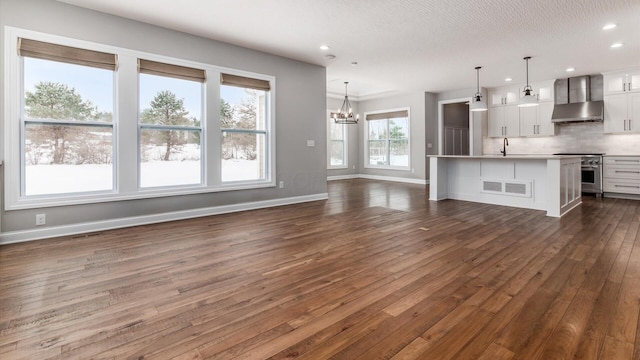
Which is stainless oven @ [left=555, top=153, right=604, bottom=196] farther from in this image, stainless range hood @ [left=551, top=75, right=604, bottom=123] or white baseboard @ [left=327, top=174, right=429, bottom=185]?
white baseboard @ [left=327, top=174, right=429, bottom=185]

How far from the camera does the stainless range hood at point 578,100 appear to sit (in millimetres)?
7250

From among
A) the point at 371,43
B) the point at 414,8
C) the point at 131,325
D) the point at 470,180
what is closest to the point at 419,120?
the point at 470,180

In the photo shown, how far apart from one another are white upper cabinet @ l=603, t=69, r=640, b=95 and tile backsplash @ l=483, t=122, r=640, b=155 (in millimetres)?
819

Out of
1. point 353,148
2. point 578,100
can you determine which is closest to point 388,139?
point 353,148

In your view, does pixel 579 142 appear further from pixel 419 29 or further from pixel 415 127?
pixel 419 29

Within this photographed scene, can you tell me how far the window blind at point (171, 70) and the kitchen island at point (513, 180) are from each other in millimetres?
4695

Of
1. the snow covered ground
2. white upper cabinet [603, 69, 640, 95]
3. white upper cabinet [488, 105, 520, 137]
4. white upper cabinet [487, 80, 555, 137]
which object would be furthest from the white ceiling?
the snow covered ground

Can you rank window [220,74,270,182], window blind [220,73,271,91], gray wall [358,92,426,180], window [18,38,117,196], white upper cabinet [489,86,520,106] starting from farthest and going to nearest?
gray wall [358,92,426,180] → white upper cabinet [489,86,520,106] → window [220,74,270,182] → window blind [220,73,271,91] → window [18,38,117,196]

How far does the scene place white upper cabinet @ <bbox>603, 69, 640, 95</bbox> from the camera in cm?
678

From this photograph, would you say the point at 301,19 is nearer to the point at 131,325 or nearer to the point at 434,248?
the point at 434,248

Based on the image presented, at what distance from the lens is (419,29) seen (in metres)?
4.72

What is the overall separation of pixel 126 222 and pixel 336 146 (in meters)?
7.77

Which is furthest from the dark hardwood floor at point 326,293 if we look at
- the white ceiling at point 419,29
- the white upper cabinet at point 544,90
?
the white upper cabinet at point 544,90

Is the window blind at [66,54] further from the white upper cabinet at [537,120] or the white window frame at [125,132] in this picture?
the white upper cabinet at [537,120]
